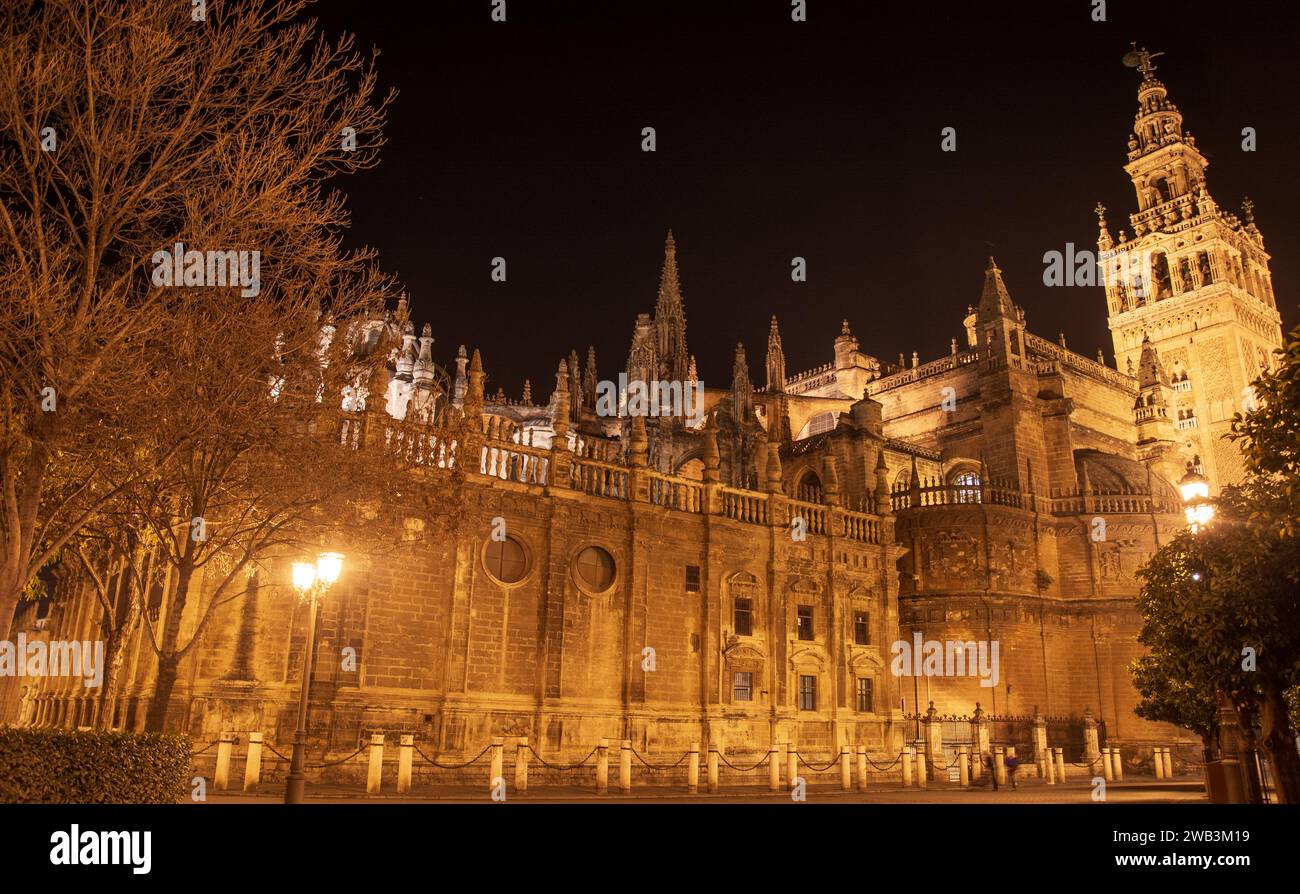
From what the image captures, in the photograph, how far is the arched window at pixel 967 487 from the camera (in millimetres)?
37431

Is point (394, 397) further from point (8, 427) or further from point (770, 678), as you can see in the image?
point (8, 427)

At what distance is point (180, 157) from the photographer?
13.7 meters

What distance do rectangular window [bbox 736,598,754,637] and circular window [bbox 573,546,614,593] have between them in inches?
177

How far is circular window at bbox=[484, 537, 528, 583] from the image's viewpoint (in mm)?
22875

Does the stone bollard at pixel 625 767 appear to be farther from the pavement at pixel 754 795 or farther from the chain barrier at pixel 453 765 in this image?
the chain barrier at pixel 453 765

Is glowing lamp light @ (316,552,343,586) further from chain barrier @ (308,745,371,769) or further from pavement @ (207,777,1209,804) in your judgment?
chain barrier @ (308,745,371,769)

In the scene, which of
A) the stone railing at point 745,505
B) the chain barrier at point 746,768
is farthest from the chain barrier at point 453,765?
the stone railing at point 745,505

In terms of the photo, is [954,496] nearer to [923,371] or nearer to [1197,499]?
[923,371]

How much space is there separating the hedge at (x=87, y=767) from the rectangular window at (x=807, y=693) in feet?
64.6

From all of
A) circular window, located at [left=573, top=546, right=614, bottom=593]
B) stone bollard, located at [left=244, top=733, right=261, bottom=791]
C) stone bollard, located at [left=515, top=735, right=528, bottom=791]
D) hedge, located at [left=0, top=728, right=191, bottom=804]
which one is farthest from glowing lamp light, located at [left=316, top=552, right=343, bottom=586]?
circular window, located at [left=573, top=546, right=614, bottom=593]

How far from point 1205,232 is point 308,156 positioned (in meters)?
77.6

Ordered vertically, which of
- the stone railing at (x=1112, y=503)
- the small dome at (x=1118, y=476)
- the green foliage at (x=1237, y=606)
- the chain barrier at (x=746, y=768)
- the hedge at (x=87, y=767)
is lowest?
the chain barrier at (x=746, y=768)

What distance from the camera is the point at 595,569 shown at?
81.3ft
